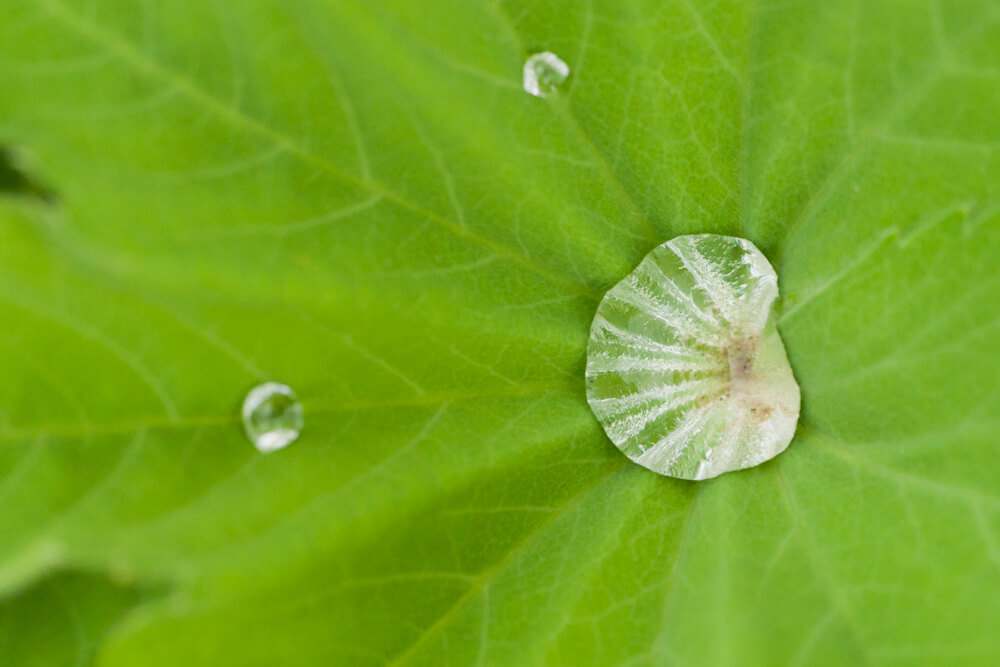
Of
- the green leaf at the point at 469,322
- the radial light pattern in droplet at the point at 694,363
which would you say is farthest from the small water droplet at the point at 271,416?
the radial light pattern in droplet at the point at 694,363

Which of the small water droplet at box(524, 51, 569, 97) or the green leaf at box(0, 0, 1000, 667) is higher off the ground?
the small water droplet at box(524, 51, 569, 97)

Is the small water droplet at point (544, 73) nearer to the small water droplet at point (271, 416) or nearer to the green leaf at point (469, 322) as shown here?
the green leaf at point (469, 322)

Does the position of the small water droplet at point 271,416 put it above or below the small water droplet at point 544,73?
below

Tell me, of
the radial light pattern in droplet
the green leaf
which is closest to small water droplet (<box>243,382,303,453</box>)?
the green leaf

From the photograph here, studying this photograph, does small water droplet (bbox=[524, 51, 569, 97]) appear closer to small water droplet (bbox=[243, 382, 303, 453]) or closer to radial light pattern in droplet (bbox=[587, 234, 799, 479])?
radial light pattern in droplet (bbox=[587, 234, 799, 479])

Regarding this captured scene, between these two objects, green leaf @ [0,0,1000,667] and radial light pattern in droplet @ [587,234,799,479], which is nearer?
green leaf @ [0,0,1000,667]

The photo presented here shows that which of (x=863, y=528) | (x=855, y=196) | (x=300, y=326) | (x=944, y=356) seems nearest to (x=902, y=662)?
(x=863, y=528)

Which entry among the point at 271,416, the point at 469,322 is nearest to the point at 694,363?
the point at 469,322
